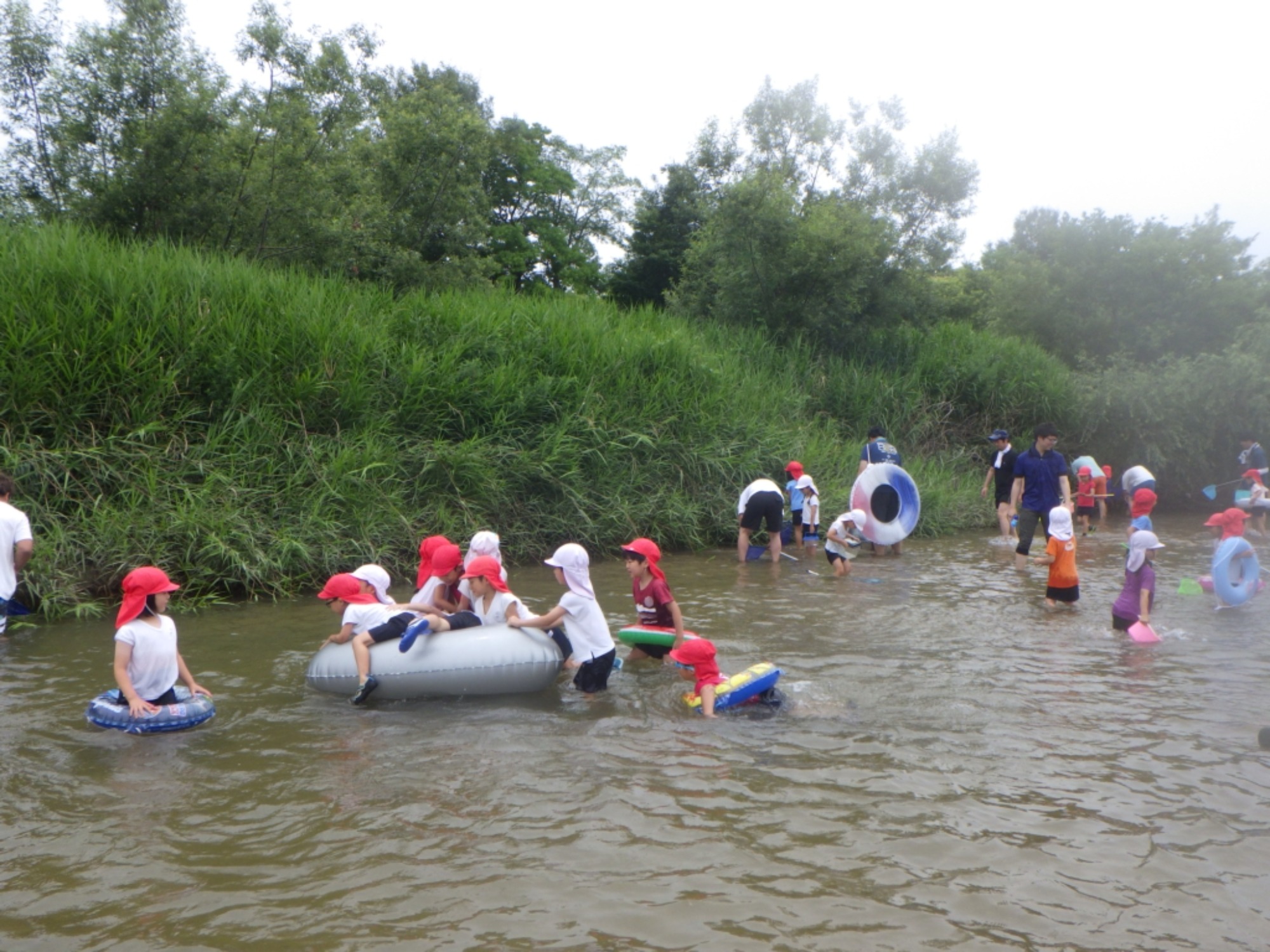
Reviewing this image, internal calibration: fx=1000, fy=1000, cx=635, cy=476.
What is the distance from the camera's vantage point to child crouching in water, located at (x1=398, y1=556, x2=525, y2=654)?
636 cm

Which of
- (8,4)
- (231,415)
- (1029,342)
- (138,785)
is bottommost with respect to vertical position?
(138,785)

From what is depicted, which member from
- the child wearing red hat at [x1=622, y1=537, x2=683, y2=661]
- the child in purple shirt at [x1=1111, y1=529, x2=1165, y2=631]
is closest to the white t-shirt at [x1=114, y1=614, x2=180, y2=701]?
the child wearing red hat at [x1=622, y1=537, x2=683, y2=661]

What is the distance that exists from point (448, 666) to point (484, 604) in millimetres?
668

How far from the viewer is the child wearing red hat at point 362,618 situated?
19.7ft

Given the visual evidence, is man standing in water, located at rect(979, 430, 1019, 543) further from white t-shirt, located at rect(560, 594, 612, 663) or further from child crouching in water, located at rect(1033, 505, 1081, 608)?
white t-shirt, located at rect(560, 594, 612, 663)

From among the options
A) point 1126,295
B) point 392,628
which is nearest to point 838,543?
point 392,628

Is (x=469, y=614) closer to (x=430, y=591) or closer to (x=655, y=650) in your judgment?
(x=430, y=591)

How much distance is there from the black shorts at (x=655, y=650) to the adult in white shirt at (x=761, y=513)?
4.88 m

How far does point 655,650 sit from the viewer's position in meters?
7.01

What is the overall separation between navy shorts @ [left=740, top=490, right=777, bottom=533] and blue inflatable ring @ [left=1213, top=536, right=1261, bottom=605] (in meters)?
4.60

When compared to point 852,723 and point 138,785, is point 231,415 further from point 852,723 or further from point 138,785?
point 852,723

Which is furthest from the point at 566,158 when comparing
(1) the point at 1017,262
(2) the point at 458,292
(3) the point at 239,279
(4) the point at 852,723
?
(4) the point at 852,723

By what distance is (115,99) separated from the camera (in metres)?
13.0

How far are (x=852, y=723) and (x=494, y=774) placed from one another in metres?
2.04
